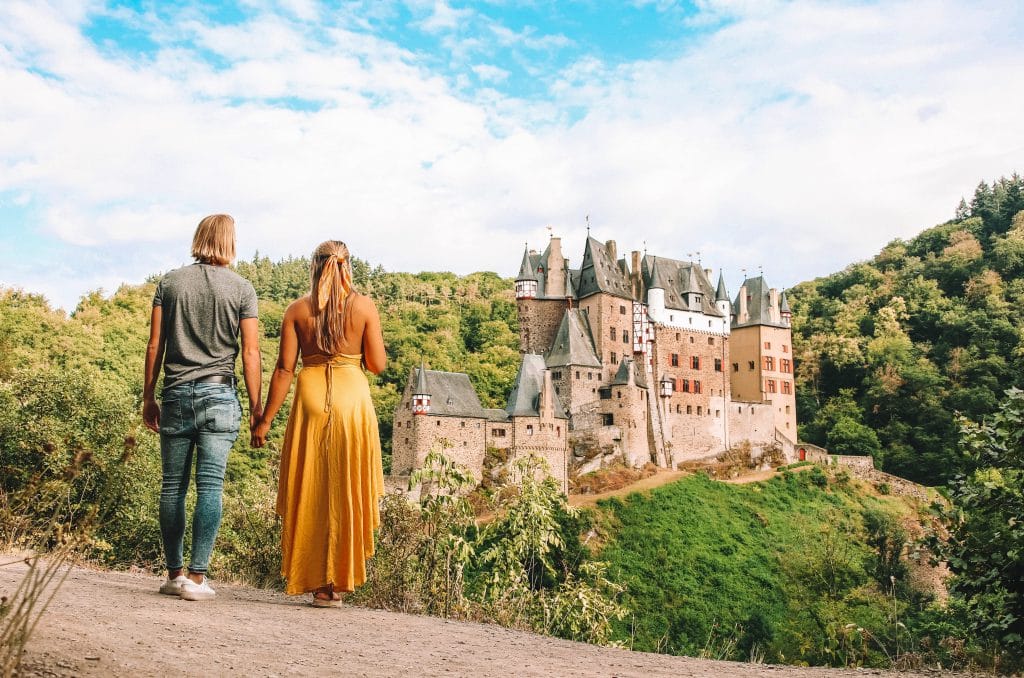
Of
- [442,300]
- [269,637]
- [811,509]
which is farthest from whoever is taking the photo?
[442,300]

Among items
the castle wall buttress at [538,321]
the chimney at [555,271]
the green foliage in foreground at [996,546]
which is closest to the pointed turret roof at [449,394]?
the castle wall buttress at [538,321]

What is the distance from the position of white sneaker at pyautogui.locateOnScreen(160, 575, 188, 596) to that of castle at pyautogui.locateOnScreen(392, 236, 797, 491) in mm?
35369

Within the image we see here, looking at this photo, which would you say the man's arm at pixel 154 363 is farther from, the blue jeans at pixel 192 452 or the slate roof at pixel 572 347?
the slate roof at pixel 572 347

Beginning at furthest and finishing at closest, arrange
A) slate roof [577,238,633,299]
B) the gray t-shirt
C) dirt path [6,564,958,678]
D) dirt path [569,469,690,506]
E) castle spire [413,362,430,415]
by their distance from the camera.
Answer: slate roof [577,238,633,299] < castle spire [413,362,430,415] < dirt path [569,469,690,506] < the gray t-shirt < dirt path [6,564,958,678]

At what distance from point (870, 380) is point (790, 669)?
219 feet

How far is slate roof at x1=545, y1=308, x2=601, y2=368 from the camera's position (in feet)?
159

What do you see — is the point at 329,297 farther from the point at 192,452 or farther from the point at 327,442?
the point at 192,452

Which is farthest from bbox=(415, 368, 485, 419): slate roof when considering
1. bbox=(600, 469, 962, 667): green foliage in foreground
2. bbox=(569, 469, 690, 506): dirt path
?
bbox=(600, 469, 962, 667): green foliage in foreground

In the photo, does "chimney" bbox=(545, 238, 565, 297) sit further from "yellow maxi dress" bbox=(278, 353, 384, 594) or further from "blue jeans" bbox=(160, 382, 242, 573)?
"blue jeans" bbox=(160, 382, 242, 573)

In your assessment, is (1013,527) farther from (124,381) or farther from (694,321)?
(694,321)

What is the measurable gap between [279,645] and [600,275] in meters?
48.9

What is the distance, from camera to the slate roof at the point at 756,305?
60.9 metres

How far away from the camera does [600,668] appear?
A: 5641 mm

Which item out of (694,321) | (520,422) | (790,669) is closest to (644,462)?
(520,422)
